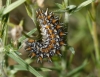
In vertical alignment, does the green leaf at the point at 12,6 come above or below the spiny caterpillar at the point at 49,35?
above

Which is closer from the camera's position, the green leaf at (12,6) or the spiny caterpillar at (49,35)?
the green leaf at (12,6)

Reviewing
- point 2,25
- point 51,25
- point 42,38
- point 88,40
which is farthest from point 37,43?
point 88,40

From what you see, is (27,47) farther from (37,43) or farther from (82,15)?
(82,15)

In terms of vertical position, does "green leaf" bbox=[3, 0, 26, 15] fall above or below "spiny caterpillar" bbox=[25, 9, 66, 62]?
above

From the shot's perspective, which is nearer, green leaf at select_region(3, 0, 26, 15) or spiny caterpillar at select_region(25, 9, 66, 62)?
green leaf at select_region(3, 0, 26, 15)

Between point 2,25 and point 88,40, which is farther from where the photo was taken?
point 88,40

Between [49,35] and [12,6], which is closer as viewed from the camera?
[12,6]

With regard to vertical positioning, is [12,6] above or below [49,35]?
above

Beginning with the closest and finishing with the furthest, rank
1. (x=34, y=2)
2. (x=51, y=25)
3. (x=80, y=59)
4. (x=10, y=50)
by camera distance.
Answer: (x=34, y=2), (x=10, y=50), (x=51, y=25), (x=80, y=59)
